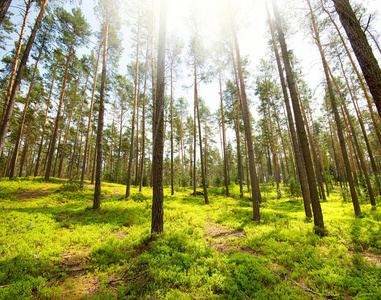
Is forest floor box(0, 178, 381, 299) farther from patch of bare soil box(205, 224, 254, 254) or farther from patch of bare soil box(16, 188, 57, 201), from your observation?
patch of bare soil box(16, 188, 57, 201)

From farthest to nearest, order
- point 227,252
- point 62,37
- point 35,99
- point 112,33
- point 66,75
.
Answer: point 35,99
point 66,75
point 62,37
point 112,33
point 227,252

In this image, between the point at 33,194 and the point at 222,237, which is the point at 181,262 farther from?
the point at 33,194

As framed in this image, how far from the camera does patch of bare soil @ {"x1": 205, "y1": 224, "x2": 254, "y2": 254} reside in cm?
505

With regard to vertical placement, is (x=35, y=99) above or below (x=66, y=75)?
below

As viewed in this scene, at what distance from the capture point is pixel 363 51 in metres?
3.44

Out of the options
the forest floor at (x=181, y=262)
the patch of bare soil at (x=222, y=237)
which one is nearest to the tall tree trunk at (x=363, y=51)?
the forest floor at (x=181, y=262)

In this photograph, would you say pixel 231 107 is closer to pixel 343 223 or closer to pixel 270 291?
pixel 343 223

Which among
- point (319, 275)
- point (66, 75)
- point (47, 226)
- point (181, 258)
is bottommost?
point (319, 275)

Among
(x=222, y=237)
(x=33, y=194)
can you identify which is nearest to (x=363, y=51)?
(x=222, y=237)

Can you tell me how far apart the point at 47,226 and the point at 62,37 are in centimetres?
1759

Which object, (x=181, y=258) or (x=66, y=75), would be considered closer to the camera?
(x=181, y=258)

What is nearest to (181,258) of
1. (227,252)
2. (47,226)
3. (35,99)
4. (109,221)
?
(227,252)

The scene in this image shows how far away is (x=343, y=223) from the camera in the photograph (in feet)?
23.0

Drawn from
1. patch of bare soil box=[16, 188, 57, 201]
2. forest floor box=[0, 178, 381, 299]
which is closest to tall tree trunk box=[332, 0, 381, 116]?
forest floor box=[0, 178, 381, 299]
